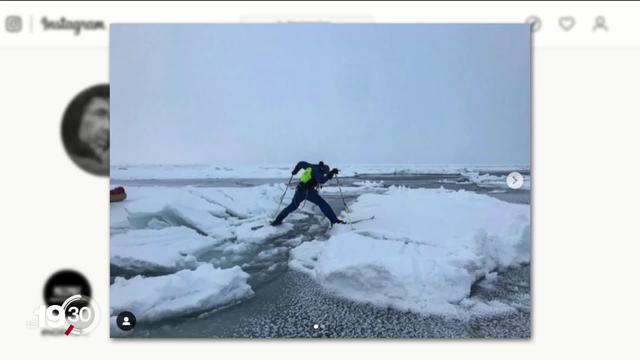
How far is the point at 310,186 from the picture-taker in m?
2.05

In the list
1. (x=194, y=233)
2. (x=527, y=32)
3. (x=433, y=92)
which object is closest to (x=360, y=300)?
(x=194, y=233)

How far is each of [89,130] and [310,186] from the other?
4.93 feet

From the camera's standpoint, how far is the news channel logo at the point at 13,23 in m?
1.91

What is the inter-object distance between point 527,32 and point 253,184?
81.4 inches

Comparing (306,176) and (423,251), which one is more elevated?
(306,176)

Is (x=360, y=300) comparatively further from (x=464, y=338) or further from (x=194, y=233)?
(x=194, y=233)

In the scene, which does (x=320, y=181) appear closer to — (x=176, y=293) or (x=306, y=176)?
(x=306, y=176)

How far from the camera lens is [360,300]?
1929mm

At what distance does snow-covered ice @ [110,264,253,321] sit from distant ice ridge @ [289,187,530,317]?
44 centimetres
